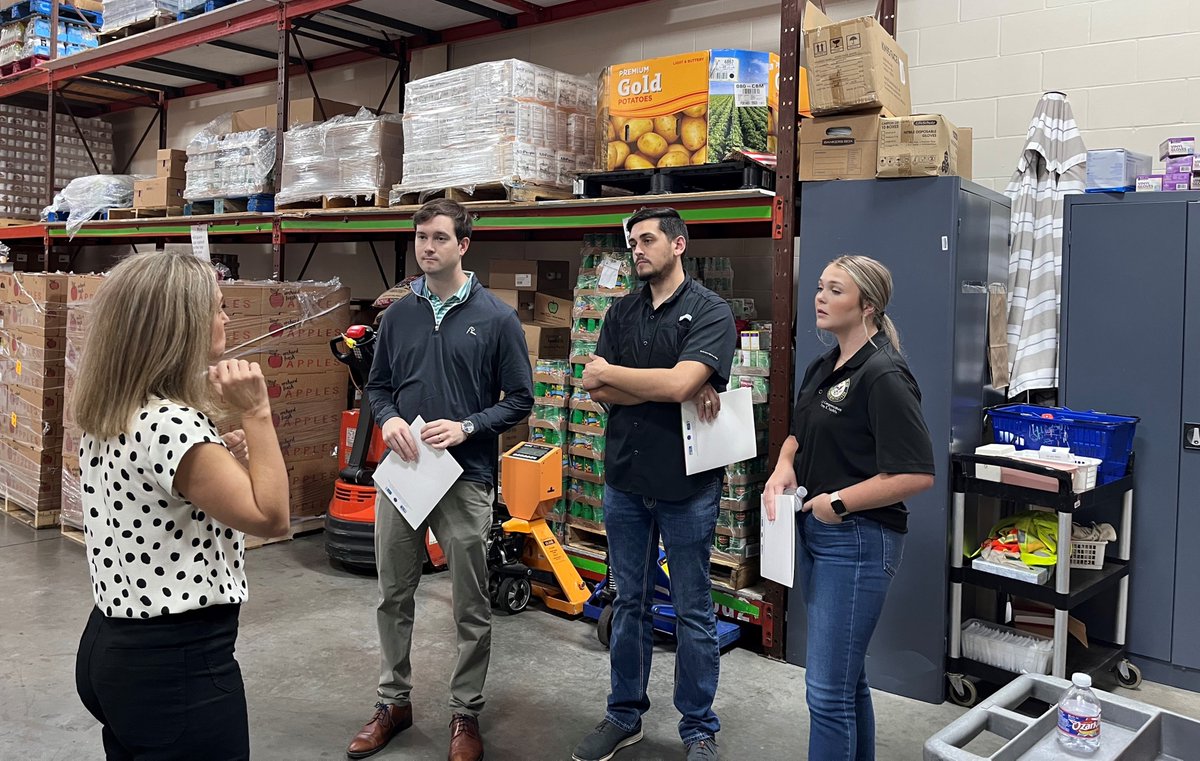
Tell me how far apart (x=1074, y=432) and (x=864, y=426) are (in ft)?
6.45

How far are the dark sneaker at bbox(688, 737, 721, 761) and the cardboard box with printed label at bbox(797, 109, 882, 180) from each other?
2.43m

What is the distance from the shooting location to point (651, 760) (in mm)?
3402

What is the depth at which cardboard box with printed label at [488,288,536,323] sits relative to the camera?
19.1 ft

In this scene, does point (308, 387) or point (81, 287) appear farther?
point (308, 387)

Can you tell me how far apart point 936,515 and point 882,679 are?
79 cm

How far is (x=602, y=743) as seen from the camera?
132 inches

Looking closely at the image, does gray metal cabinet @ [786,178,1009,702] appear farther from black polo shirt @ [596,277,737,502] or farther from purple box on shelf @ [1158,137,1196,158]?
black polo shirt @ [596,277,737,502]

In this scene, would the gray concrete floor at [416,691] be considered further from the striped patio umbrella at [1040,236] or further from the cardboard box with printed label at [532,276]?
the cardboard box with printed label at [532,276]

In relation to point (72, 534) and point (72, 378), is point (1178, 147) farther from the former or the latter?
point (72, 534)

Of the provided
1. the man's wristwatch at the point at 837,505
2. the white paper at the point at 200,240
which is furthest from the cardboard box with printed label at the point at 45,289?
the man's wristwatch at the point at 837,505

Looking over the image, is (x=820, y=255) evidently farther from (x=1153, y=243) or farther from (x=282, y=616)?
(x=282, y=616)

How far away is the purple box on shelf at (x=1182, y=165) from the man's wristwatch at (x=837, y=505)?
9.09 ft

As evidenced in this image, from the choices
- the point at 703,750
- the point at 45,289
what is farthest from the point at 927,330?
the point at 45,289

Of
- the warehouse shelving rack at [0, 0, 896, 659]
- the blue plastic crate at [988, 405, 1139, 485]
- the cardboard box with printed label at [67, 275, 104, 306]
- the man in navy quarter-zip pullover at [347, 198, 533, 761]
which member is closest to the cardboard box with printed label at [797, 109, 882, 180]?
the warehouse shelving rack at [0, 0, 896, 659]
